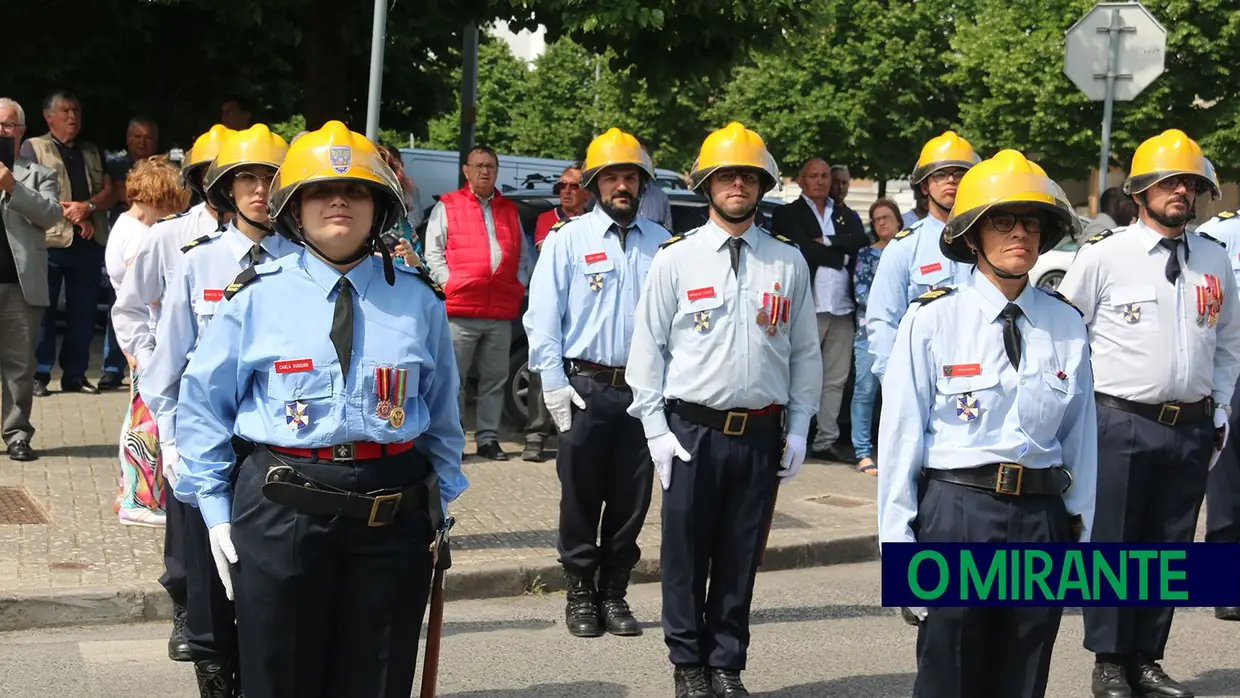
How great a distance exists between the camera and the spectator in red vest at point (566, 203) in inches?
486

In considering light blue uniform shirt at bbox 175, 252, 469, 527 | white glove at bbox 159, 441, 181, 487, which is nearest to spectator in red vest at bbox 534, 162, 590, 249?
white glove at bbox 159, 441, 181, 487

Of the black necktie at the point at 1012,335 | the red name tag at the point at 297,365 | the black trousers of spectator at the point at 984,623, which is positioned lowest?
the black trousers of spectator at the point at 984,623

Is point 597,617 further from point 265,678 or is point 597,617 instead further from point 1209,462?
point 265,678

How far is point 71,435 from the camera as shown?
38.6 feet

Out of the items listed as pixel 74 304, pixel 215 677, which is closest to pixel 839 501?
pixel 215 677

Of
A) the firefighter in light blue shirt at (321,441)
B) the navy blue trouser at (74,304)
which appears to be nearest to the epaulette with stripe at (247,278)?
the firefighter in light blue shirt at (321,441)

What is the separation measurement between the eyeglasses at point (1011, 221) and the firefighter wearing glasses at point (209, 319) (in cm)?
258

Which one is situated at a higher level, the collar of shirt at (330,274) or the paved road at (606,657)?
the collar of shirt at (330,274)

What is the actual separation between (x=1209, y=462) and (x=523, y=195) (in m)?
7.51

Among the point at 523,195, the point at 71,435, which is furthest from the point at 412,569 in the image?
the point at 523,195

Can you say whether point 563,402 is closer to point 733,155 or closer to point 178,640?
point 733,155

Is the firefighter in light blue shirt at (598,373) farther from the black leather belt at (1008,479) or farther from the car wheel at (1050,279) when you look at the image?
the car wheel at (1050,279)

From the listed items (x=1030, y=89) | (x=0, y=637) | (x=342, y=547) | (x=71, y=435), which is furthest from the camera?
(x=1030, y=89)

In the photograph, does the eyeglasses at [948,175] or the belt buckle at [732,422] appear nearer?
the belt buckle at [732,422]
